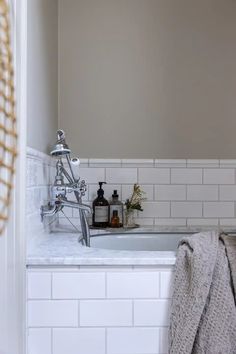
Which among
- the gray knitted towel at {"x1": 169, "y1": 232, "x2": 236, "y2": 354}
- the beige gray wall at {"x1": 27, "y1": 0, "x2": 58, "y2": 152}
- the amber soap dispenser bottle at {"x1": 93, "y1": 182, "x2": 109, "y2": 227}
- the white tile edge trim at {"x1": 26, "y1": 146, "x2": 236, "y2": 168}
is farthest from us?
the white tile edge trim at {"x1": 26, "y1": 146, "x2": 236, "y2": 168}

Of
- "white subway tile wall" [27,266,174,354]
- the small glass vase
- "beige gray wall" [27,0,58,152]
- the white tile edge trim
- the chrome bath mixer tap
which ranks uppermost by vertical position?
"beige gray wall" [27,0,58,152]

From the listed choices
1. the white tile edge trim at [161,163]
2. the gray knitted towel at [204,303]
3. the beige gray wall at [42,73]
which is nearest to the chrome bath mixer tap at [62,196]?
the beige gray wall at [42,73]

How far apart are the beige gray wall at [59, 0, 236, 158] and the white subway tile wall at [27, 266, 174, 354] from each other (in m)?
0.98

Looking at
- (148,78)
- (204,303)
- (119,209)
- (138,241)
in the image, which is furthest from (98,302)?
(148,78)

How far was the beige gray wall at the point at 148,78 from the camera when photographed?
2057mm

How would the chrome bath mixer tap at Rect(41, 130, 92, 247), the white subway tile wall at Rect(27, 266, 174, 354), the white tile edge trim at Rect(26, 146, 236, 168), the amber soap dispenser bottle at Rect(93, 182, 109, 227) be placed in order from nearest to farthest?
the white subway tile wall at Rect(27, 266, 174, 354), the chrome bath mixer tap at Rect(41, 130, 92, 247), the amber soap dispenser bottle at Rect(93, 182, 109, 227), the white tile edge trim at Rect(26, 146, 236, 168)

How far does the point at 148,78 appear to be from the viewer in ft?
6.79

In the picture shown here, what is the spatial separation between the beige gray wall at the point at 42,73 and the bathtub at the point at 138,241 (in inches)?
20.5

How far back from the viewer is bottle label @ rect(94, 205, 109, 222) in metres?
1.93

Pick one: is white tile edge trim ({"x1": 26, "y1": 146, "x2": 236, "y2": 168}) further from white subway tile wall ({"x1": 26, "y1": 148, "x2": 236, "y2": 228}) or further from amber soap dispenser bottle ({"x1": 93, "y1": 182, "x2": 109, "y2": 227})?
amber soap dispenser bottle ({"x1": 93, "y1": 182, "x2": 109, "y2": 227})

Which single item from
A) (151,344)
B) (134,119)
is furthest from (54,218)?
(151,344)

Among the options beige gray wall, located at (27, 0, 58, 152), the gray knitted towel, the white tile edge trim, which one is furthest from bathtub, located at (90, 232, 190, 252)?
the gray knitted towel

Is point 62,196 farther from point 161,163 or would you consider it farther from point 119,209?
point 161,163

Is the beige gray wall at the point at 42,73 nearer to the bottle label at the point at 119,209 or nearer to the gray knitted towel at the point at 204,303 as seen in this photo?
the bottle label at the point at 119,209
